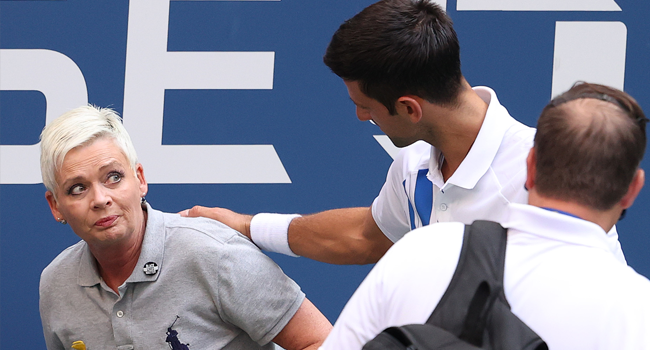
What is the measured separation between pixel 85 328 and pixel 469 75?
131cm

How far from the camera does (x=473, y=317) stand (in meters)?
0.80

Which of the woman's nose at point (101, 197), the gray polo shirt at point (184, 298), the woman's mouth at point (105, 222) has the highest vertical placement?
the woman's nose at point (101, 197)

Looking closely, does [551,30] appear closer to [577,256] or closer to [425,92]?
[425,92]

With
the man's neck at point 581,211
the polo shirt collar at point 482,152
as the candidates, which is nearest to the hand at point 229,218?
the polo shirt collar at point 482,152

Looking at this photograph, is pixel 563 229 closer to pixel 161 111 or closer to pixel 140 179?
pixel 140 179

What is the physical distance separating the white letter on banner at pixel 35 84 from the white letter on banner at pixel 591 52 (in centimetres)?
150

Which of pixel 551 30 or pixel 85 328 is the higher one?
pixel 551 30

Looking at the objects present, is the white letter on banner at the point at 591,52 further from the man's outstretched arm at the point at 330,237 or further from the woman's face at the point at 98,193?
the woman's face at the point at 98,193

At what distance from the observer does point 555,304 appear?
30.7 inches

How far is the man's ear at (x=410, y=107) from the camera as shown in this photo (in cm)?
138

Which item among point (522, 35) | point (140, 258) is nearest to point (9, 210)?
point (140, 258)

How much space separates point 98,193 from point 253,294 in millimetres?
415

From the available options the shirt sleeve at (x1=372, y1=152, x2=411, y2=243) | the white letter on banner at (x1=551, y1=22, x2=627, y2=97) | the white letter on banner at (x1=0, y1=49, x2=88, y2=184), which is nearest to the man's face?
the shirt sleeve at (x1=372, y1=152, x2=411, y2=243)

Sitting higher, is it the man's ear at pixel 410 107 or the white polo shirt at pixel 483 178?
the man's ear at pixel 410 107
